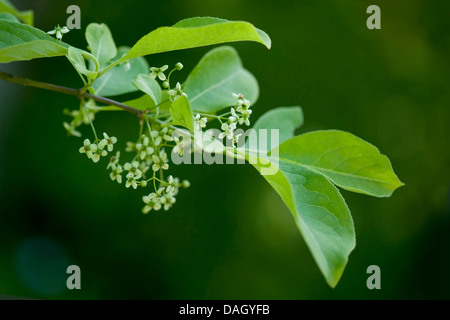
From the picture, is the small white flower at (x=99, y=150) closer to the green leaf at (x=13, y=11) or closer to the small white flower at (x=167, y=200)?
the small white flower at (x=167, y=200)

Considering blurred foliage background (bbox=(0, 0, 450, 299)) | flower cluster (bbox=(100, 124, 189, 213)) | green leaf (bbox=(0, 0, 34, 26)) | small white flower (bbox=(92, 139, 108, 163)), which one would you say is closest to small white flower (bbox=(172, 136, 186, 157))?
flower cluster (bbox=(100, 124, 189, 213))

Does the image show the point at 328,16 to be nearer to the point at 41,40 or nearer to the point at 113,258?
the point at 113,258

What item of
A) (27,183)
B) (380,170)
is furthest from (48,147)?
(380,170)

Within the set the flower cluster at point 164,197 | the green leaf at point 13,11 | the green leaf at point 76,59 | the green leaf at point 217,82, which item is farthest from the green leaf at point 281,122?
the green leaf at point 13,11

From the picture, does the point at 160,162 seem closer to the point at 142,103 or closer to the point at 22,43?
the point at 142,103

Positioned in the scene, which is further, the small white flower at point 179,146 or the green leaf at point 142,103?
the green leaf at point 142,103

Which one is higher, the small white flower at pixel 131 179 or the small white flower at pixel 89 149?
the small white flower at pixel 89 149
